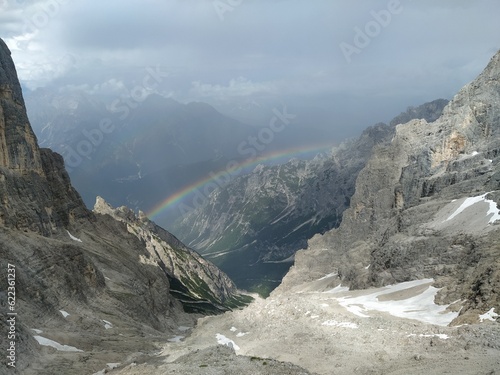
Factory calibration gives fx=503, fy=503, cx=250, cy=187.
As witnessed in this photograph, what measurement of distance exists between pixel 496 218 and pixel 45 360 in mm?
71801

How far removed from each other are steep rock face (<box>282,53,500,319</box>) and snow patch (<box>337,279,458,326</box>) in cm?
261

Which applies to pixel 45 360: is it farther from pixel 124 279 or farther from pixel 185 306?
pixel 185 306

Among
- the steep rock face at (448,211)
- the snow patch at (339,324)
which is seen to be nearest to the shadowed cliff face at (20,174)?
the snow patch at (339,324)

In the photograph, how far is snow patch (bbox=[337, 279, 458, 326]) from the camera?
6527 centimetres

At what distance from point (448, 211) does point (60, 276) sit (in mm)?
74318

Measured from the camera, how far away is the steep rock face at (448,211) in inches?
3012

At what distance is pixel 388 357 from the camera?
148 ft

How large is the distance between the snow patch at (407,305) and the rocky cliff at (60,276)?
3286 centimetres

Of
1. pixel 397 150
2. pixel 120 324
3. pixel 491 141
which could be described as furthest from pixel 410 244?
pixel 397 150

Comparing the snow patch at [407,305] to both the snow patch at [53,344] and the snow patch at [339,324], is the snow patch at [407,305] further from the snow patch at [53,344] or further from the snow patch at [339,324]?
the snow patch at [53,344]

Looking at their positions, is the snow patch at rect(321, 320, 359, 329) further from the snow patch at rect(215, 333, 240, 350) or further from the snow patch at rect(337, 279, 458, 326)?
the snow patch at rect(215, 333, 240, 350)

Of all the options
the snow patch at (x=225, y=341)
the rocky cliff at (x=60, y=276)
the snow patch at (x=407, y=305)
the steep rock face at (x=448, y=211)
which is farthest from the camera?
the steep rock face at (x=448, y=211)

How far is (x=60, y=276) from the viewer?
76.1 metres

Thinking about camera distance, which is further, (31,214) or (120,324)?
(31,214)
